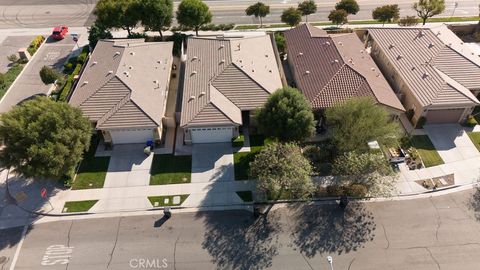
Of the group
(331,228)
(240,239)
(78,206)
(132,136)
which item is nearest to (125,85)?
(132,136)

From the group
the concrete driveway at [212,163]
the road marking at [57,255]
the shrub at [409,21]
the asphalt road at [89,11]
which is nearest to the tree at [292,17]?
the asphalt road at [89,11]

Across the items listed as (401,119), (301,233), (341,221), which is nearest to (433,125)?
(401,119)

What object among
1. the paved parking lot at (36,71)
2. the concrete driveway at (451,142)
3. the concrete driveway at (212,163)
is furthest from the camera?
the paved parking lot at (36,71)

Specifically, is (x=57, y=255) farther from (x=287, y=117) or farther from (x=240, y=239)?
(x=287, y=117)

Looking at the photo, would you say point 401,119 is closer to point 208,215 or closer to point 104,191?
point 208,215

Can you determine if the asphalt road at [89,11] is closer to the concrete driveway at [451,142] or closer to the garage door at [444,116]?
the garage door at [444,116]

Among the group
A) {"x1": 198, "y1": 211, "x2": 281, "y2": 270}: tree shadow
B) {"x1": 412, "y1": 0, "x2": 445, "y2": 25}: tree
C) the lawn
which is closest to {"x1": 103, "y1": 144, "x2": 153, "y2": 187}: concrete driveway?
{"x1": 198, "y1": 211, "x2": 281, "y2": 270}: tree shadow
